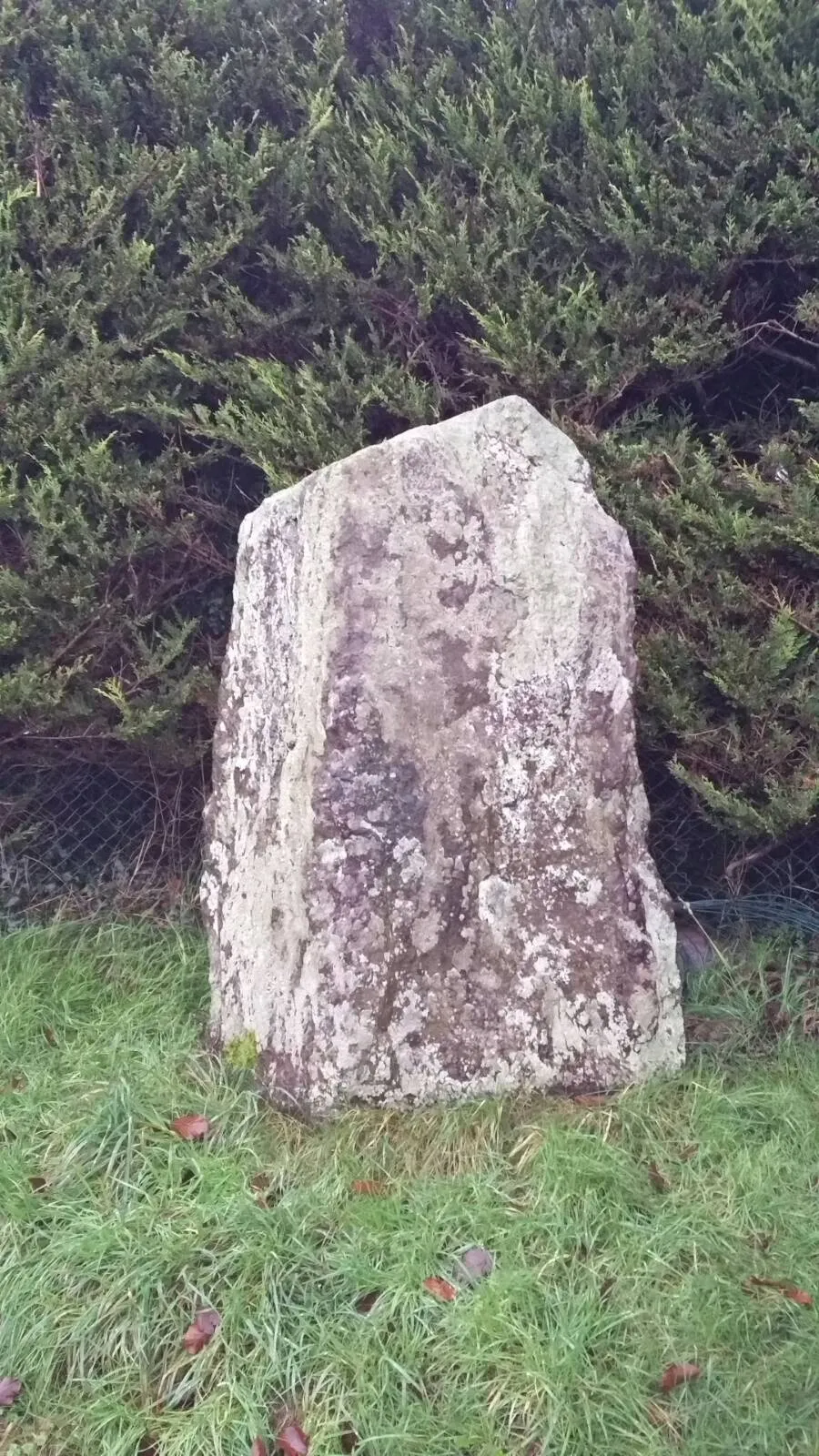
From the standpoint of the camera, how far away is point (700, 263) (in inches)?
143

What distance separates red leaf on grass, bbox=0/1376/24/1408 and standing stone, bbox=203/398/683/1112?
2.88ft

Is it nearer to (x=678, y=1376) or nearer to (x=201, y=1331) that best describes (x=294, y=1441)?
(x=201, y=1331)

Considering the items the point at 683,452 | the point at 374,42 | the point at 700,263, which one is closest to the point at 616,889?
the point at 683,452

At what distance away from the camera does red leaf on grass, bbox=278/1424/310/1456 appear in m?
2.21

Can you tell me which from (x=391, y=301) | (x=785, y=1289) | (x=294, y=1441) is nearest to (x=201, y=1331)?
(x=294, y=1441)

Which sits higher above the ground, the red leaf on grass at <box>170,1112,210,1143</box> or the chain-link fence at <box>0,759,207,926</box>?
the red leaf on grass at <box>170,1112,210,1143</box>

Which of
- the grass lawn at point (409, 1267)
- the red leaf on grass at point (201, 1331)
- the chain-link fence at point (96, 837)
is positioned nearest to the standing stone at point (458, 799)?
the grass lawn at point (409, 1267)

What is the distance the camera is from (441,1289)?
96.9 inches

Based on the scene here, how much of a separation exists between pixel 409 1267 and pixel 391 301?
3.10 m

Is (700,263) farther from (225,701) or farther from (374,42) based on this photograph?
(225,701)

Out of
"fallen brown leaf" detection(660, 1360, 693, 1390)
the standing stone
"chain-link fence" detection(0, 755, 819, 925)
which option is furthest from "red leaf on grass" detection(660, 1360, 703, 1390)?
"chain-link fence" detection(0, 755, 819, 925)

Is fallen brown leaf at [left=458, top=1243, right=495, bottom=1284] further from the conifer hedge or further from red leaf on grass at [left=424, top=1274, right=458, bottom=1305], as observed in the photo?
the conifer hedge

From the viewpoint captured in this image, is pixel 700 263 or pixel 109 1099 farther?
pixel 700 263

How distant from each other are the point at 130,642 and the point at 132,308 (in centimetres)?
117
